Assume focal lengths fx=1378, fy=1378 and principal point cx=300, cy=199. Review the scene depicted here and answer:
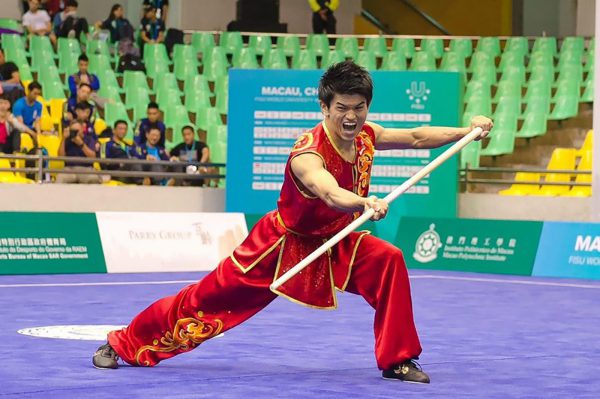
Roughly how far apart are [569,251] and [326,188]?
35.7 ft

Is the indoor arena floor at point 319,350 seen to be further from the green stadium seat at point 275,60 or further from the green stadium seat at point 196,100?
the green stadium seat at point 275,60

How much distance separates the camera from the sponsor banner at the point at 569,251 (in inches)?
680

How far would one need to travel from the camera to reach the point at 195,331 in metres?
8.02

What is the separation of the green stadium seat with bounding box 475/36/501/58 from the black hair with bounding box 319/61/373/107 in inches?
763

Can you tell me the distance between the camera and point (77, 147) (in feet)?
63.9

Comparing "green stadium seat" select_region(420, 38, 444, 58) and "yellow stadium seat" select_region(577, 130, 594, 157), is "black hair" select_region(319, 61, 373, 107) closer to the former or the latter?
"yellow stadium seat" select_region(577, 130, 594, 157)

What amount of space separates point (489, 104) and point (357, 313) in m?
12.2

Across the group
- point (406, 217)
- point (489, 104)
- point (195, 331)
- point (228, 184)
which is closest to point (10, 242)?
point (228, 184)

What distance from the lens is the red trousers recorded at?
7699 mm

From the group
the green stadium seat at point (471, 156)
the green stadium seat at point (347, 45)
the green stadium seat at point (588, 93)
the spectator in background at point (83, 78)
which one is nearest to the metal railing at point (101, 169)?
the spectator in background at point (83, 78)

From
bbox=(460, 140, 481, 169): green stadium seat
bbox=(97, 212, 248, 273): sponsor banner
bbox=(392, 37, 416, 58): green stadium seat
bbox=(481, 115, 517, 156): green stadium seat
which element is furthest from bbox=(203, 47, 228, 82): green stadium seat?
bbox=(97, 212, 248, 273): sponsor banner

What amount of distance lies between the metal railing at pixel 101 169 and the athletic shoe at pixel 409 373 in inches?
429

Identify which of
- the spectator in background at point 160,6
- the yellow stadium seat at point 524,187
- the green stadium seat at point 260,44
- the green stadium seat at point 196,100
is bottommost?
the yellow stadium seat at point 524,187

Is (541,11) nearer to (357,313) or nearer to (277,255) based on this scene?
(357,313)
